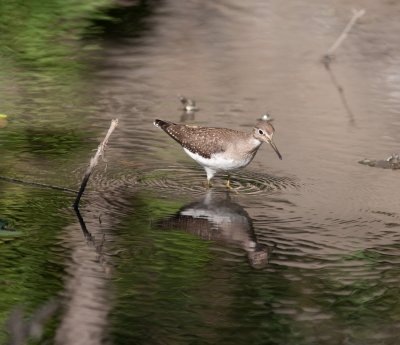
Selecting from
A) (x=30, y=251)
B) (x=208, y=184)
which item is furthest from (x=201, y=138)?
(x=30, y=251)

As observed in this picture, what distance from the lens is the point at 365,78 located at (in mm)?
18844

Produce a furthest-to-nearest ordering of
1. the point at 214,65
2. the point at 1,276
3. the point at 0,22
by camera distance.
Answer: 1. the point at 0,22
2. the point at 214,65
3. the point at 1,276

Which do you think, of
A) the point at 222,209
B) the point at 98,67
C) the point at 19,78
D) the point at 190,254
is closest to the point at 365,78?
the point at 98,67

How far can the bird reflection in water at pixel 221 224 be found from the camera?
38.3 ft

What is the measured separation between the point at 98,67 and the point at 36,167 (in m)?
5.13

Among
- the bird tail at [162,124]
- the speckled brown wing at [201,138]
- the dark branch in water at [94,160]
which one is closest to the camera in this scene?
the dark branch in water at [94,160]

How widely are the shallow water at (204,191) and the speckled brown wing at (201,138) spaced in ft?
1.24

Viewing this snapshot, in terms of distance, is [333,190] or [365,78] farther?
[365,78]

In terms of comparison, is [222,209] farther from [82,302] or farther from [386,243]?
[82,302]

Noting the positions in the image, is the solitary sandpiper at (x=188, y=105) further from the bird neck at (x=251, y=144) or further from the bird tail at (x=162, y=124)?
the bird neck at (x=251, y=144)

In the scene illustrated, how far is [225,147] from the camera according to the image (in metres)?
13.7

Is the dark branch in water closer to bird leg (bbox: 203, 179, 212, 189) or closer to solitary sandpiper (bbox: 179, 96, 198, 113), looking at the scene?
bird leg (bbox: 203, 179, 212, 189)

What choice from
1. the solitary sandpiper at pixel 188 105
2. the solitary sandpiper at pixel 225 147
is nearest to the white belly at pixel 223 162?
the solitary sandpiper at pixel 225 147

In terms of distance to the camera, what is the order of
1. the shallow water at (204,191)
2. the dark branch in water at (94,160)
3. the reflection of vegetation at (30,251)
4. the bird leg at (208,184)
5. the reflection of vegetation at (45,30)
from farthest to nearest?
the reflection of vegetation at (45,30) → the bird leg at (208,184) → the dark branch in water at (94,160) → the reflection of vegetation at (30,251) → the shallow water at (204,191)
